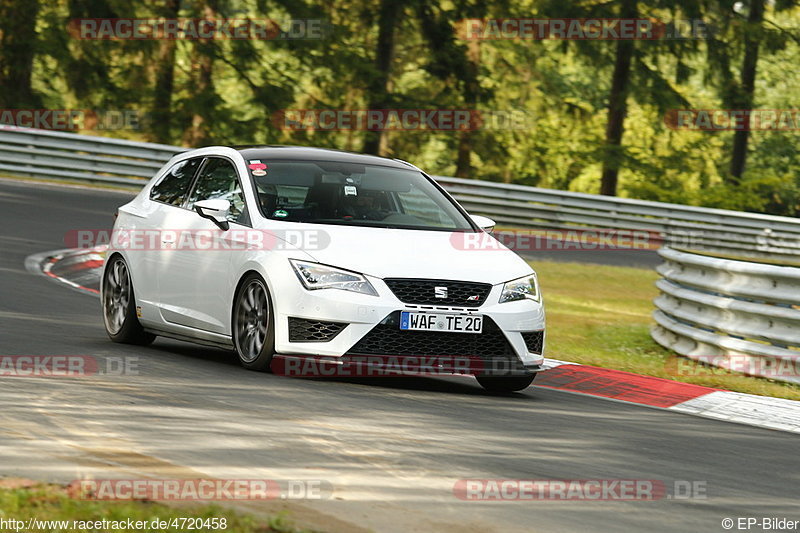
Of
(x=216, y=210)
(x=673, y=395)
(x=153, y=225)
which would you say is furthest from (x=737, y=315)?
(x=153, y=225)

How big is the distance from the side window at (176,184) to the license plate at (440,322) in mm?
2732

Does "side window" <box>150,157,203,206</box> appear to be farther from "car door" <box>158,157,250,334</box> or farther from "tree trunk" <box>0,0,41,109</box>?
"tree trunk" <box>0,0,41,109</box>

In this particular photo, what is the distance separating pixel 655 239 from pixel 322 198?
64.5ft

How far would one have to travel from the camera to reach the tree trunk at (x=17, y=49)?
117 feet

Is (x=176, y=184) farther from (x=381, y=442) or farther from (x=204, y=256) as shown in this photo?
(x=381, y=442)

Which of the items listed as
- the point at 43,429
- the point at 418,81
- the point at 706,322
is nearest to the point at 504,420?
the point at 43,429

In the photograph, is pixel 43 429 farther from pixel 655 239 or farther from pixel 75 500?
pixel 655 239

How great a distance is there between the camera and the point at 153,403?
7.58 meters

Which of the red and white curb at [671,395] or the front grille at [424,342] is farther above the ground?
the front grille at [424,342]
